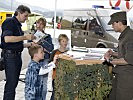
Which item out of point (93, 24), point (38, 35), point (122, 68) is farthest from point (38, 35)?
point (93, 24)

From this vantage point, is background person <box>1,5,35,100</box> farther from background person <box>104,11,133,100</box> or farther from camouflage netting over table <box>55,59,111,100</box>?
background person <box>104,11,133,100</box>

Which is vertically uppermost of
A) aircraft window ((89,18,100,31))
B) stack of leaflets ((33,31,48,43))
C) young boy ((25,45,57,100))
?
aircraft window ((89,18,100,31))

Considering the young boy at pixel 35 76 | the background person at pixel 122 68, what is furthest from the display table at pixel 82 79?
the young boy at pixel 35 76

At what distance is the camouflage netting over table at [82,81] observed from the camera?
2727mm

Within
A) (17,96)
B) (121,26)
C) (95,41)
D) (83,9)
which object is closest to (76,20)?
(83,9)

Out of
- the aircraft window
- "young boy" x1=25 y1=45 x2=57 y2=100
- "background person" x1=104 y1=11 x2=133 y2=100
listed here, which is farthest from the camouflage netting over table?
the aircraft window

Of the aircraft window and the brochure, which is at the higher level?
Result: the aircraft window

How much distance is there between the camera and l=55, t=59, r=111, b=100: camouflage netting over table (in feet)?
8.95

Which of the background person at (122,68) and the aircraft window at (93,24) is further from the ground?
the aircraft window at (93,24)

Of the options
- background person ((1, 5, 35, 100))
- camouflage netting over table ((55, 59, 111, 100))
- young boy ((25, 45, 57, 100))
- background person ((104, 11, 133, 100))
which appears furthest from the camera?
background person ((1, 5, 35, 100))

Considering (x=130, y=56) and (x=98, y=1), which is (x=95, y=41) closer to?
(x=98, y=1)

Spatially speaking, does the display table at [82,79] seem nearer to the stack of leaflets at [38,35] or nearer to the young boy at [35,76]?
the young boy at [35,76]

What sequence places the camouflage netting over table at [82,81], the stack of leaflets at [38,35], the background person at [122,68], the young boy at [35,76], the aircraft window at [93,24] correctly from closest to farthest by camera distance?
the camouflage netting over table at [82,81] → the background person at [122,68] → the young boy at [35,76] → the stack of leaflets at [38,35] → the aircraft window at [93,24]

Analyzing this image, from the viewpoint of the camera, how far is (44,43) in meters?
4.45
